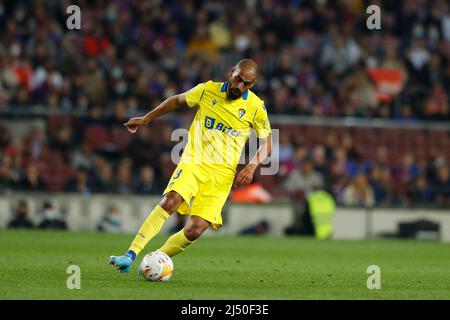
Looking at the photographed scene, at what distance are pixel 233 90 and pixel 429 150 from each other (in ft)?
45.0

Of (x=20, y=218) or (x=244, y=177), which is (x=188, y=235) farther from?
(x=20, y=218)

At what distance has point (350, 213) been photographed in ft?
71.8

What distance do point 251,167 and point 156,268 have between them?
1.50m

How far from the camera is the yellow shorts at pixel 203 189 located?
1151 cm

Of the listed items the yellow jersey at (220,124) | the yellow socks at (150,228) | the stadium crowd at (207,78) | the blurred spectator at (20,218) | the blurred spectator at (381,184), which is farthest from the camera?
the blurred spectator at (381,184)

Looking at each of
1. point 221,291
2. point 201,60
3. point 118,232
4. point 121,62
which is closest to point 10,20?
point 121,62

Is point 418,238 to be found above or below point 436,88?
below

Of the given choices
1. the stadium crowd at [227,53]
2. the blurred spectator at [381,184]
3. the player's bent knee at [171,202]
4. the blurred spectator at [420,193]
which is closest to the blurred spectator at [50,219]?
the stadium crowd at [227,53]

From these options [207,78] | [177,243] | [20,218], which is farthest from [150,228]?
[207,78]

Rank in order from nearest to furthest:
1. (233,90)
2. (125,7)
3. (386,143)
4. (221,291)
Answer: (221,291), (233,90), (386,143), (125,7)

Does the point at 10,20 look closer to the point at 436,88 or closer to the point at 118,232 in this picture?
the point at 118,232

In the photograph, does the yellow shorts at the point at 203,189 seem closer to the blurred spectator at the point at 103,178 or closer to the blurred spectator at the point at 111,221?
the blurred spectator at the point at 111,221

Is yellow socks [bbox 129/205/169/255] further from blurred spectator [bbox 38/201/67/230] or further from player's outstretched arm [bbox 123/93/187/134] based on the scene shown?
blurred spectator [bbox 38/201/67/230]

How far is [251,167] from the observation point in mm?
11562
